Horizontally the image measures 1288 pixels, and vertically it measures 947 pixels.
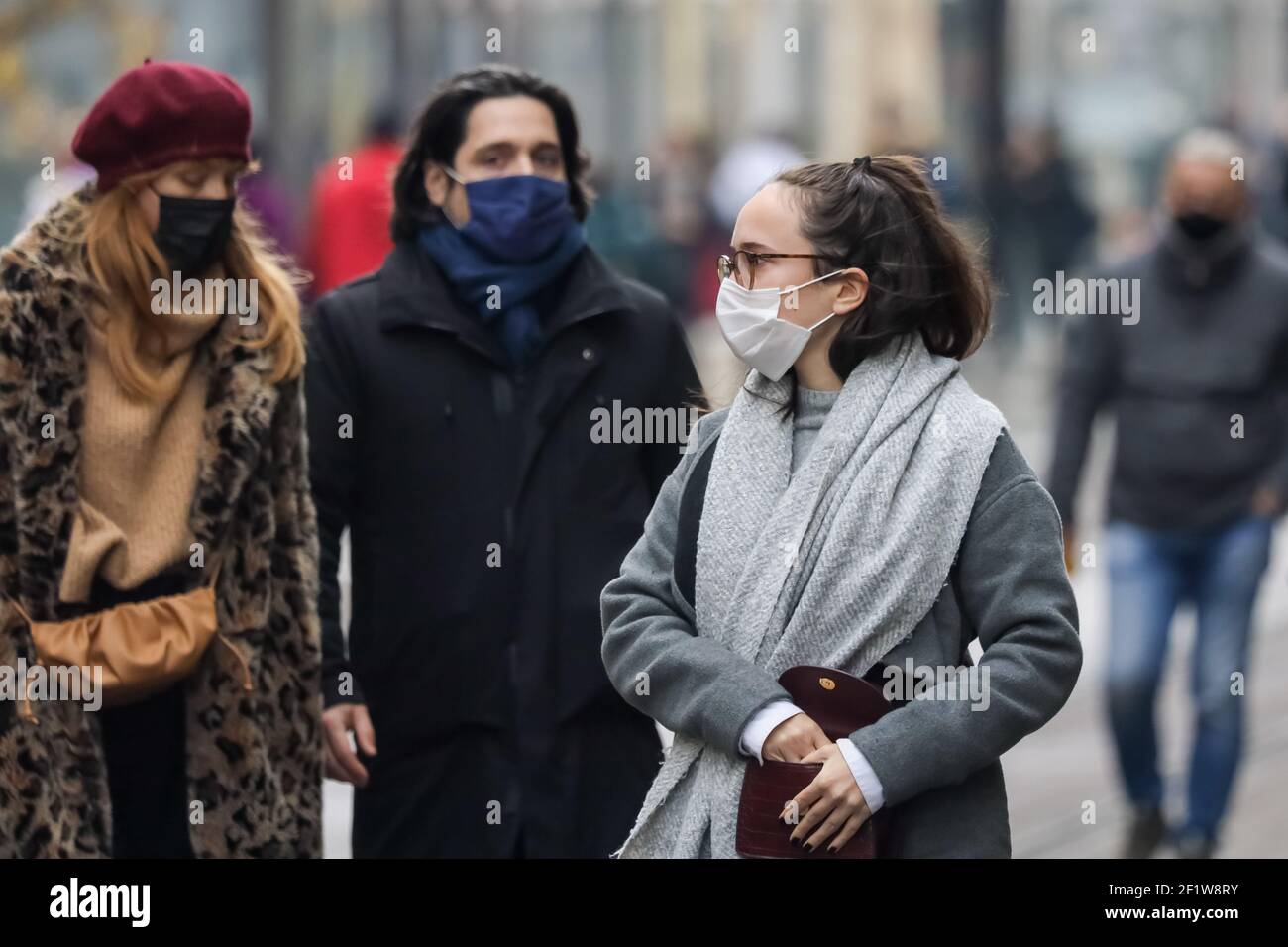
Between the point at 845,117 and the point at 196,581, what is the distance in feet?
81.1

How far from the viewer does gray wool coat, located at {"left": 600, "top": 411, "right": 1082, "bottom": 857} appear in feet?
10.2

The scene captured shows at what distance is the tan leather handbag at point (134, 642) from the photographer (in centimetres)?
398

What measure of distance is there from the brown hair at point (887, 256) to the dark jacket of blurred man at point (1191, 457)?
378 cm

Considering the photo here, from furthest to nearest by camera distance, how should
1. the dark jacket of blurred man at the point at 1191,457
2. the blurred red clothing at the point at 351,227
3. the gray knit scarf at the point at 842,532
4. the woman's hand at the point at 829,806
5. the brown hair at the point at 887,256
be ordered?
1. the blurred red clothing at the point at 351,227
2. the dark jacket of blurred man at the point at 1191,457
3. the brown hair at the point at 887,256
4. the gray knit scarf at the point at 842,532
5. the woman's hand at the point at 829,806

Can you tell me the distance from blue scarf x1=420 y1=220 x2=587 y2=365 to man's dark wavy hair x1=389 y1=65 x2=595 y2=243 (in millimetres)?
122

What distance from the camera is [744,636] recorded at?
322 centimetres

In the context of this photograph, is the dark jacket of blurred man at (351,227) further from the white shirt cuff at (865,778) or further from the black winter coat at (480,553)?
the white shirt cuff at (865,778)

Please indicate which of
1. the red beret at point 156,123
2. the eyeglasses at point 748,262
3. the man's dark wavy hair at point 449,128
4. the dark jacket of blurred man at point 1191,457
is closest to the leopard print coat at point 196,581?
the red beret at point 156,123

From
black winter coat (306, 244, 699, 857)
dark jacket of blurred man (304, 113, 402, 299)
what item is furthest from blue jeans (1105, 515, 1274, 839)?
dark jacket of blurred man (304, 113, 402, 299)

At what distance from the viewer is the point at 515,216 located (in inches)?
177

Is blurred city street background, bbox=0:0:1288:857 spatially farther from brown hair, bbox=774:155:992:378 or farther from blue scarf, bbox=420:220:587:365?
blue scarf, bbox=420:220:587:365

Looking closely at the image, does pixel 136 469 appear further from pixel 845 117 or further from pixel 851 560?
pixel 845 117

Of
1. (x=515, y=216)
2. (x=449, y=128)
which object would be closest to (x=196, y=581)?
(x=515, y=216)
